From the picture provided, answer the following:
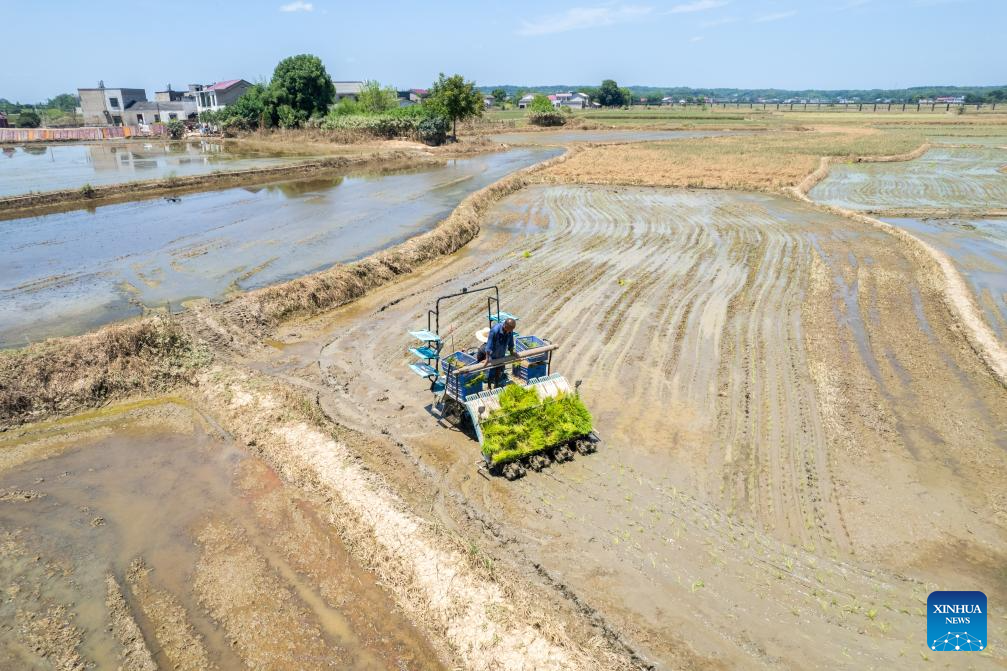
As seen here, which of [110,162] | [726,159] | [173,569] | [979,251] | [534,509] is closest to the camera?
[173,569]

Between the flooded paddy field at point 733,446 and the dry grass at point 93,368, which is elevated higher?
the dry grass at point 93,368

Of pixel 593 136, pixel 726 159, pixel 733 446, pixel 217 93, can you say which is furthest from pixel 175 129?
pixel 733 446

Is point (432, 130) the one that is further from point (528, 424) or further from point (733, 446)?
point (733, 446)

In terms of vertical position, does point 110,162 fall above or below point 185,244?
above

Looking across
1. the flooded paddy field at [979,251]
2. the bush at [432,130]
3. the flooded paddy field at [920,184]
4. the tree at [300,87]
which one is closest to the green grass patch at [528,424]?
the flooded paddy field at [979,251]

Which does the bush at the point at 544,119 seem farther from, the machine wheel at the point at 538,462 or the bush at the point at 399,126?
the machine wheel at the point at 538,462

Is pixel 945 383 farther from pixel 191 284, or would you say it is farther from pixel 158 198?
pixel 158 198

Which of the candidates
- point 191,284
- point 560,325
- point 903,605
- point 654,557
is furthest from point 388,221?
point 903,605
